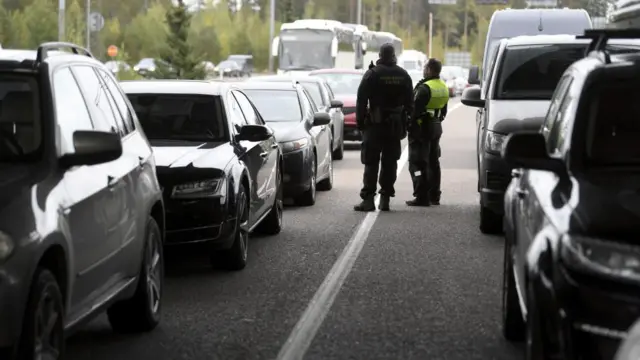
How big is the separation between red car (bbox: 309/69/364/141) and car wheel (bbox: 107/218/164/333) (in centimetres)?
1981

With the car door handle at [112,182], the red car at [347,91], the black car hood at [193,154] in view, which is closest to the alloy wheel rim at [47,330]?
the car door handle at [112,182]

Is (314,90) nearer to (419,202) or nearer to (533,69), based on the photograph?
(419,202)

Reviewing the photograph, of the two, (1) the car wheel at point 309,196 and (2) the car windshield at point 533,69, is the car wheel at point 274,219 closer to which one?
Result: (2) the car windshield at point 533,69

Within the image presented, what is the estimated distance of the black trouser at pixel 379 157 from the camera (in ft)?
52.4

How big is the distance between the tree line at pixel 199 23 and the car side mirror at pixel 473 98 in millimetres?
25355

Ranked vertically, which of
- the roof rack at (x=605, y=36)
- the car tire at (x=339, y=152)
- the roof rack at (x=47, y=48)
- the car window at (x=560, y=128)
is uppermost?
the roof rack at (x=605, y=36)

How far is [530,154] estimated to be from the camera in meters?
6.23

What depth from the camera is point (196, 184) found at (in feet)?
34.8

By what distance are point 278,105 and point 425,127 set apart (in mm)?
2038

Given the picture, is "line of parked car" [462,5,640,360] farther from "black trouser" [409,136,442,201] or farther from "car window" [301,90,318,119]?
"car window" [301,90,318,119]

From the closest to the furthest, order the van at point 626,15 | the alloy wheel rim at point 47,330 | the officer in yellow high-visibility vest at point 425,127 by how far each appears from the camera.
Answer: the alloy wheel rim at point 47,330, the officer in yellow high-visibility vest at point 425,127, the van at point 626,15

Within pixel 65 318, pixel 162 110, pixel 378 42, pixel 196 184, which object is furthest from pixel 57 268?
pixel 378 42

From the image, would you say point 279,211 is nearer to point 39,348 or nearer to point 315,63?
point 39,348

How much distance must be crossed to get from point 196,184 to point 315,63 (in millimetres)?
40861
